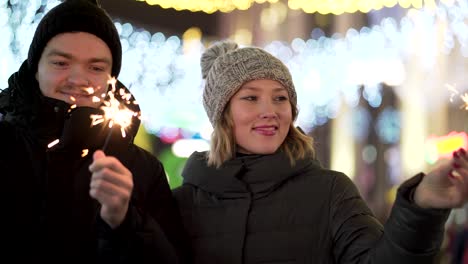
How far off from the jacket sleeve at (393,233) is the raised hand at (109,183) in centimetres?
76

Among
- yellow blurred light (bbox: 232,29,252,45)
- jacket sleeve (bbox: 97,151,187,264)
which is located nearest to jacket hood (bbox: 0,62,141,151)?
jacket sleeve (bbox: 97,151,187,264)

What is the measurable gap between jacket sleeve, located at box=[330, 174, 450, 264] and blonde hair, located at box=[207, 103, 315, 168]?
37cm

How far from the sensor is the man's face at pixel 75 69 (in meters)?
2.25

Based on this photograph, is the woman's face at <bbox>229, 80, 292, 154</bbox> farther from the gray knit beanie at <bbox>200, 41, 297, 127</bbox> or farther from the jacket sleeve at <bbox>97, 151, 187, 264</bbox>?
the jacket sleeve at <bbox>97, 151, 187, 264</bbox>

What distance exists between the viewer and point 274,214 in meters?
2.48

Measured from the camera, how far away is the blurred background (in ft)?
40.8

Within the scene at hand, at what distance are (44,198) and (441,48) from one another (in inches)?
464

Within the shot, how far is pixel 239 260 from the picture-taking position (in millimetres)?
2414

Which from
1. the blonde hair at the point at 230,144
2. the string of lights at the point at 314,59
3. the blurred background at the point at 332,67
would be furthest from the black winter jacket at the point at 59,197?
the string of lights at the point at 314,59

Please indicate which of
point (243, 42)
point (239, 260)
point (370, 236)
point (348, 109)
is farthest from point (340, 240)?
point (348, 109)

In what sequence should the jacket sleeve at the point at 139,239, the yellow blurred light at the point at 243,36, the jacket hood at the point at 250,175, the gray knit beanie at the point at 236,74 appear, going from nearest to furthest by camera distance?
the jacket sleeve at the point at 139,239
the jacket hood at the point at 250,175
the gray knit beanie at the point at 236,74
the yellow blurred light at the point at 243,36

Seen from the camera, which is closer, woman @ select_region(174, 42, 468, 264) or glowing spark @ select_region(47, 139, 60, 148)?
glowing spark @ select_region(47, 139, 60, 148)

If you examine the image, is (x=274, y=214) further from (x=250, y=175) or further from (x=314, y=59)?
(x=314, y=59)

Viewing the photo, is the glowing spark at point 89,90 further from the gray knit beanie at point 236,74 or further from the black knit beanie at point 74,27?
the gray knit beanie at point 236,74
